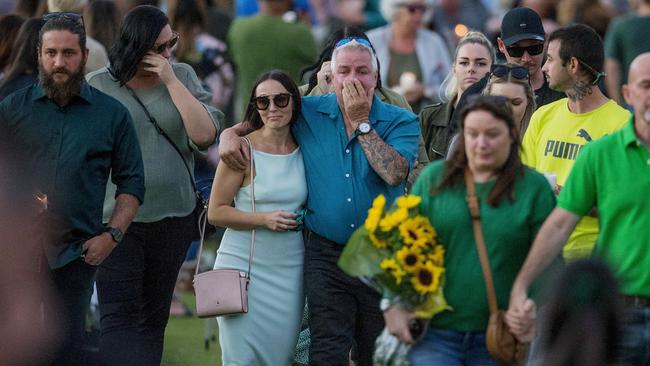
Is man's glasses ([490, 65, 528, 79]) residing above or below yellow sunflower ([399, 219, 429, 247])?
above

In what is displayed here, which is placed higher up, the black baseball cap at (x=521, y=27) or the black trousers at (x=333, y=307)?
the black baseball cap at (x=521, y=27)

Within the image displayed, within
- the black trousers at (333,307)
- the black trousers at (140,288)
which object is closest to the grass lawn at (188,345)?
the black trousers at (140,288)

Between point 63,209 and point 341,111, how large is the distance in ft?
5.04

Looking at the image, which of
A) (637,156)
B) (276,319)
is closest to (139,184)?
(276,319)

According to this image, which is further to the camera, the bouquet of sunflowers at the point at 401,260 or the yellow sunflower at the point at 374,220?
the yellow sunflower at the point at 374,220

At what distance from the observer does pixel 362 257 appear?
23.3 ft

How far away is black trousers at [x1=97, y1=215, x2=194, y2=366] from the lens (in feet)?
29.7

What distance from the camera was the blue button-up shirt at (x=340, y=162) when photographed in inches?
326

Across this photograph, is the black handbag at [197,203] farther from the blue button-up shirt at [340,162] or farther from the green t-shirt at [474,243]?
the green t-shirt at [474,243]

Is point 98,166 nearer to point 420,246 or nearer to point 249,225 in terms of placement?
point 249,225

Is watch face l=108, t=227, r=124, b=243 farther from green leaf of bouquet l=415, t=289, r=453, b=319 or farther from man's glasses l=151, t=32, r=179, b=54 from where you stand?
green leaf of bouquet l=415, t=289, r=453, b=319

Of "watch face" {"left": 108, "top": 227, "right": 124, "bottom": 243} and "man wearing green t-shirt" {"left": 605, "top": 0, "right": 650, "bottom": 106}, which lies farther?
"man wearing green t-shirt" {"left": 605, "top": 0, "right": 650, "bottom": 106}

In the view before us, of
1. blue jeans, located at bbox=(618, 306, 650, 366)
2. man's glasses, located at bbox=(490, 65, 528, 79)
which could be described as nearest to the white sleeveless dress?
man's glasses, located at bbox=(490, 65, 528, 79)

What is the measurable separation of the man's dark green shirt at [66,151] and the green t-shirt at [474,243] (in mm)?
2184
